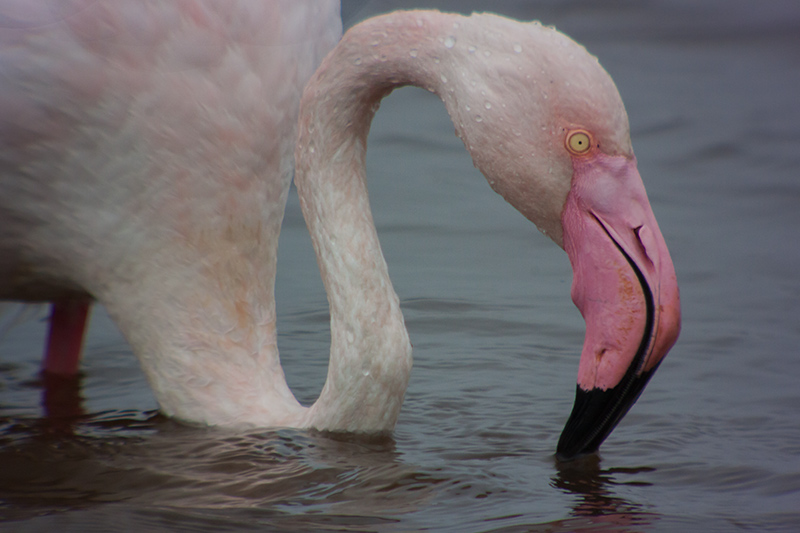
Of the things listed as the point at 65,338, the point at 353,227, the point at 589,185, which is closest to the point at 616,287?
the point at 589,185

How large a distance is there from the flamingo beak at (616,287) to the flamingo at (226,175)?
0.10ft

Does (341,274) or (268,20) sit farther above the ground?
(268,20)

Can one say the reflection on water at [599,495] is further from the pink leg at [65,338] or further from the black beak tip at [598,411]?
the pink leg at [65,338]

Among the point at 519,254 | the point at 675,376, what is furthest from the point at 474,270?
the point at 675,376

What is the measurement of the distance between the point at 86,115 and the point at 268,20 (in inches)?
24.1

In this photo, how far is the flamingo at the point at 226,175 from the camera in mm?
2467

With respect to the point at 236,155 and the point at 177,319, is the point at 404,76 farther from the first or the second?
the point at 177,319

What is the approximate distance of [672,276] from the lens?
2.23 meters

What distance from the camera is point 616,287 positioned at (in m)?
2.26

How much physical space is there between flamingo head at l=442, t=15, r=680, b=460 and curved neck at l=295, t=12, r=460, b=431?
0.31 metres

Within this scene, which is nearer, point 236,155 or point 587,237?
point 587,237

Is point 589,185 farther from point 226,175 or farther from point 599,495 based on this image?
point 226,175

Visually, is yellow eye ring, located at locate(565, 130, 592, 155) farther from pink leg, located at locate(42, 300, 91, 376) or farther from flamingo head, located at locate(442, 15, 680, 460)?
pink leg, located at locate(42, 300, 91, 376)

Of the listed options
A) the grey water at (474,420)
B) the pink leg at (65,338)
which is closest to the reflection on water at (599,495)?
the grey water at (474,420)
